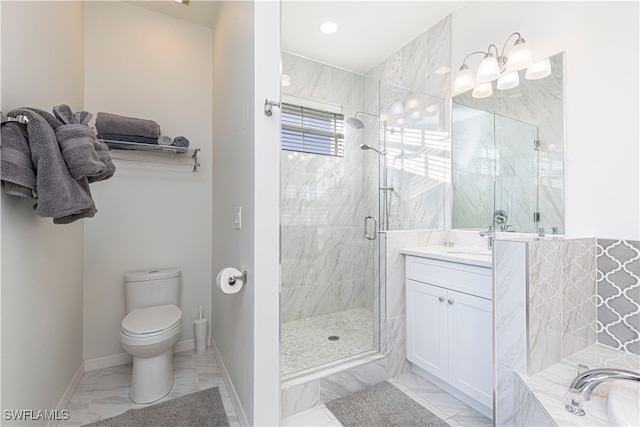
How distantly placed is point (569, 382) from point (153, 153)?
290cm

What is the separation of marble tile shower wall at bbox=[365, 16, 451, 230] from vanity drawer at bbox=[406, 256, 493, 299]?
0.44 m

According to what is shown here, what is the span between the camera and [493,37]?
2025mm

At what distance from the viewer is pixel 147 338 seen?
165 centimetres

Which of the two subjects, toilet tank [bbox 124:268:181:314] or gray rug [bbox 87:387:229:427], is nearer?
gray rug [bbox 87:387:229:427]

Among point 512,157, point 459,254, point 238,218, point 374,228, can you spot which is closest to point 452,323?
point 459,254

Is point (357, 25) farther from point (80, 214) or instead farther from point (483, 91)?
point (80, 214)

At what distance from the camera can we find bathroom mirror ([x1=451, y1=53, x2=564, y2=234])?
170 cm

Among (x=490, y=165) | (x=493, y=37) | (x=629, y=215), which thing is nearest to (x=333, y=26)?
(x=493, y=37)

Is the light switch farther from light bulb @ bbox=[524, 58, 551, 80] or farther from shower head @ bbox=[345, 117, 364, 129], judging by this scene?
light bulb @ bbox=[524, 58, 551, 80]

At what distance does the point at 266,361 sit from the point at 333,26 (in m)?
2.61

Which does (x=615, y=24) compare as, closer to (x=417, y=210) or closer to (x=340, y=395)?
(x=417, y=210)

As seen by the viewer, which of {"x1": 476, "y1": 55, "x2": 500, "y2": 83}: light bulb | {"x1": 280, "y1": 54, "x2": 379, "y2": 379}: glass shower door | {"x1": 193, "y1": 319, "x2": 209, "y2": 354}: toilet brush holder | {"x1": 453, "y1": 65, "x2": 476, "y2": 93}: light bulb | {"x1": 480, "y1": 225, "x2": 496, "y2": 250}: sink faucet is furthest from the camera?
{"x1": 280, "y1": 54, "x2": 379, "y2": 379}: glass shower door

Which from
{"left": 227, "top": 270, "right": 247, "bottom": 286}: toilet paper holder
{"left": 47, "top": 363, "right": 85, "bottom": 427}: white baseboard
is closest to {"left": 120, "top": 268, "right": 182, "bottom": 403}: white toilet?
{"left": 47, "top": 363, "right": 85, "bottom": 427}: white baseboard

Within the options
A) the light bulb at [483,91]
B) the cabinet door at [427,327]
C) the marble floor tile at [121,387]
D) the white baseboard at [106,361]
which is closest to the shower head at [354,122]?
the light bulb at [483,91]
